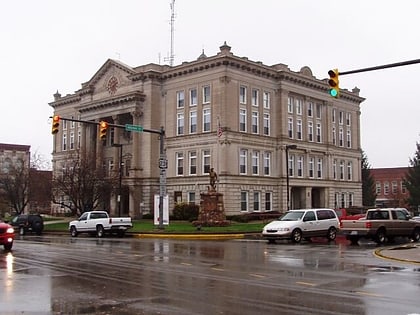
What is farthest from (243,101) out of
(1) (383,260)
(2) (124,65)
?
(1) (383,260)

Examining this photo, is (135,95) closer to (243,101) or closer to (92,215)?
(243,101)

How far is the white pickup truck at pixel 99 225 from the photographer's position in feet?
125

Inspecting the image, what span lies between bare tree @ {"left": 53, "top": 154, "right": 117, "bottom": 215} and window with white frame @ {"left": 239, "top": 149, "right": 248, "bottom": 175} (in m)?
13.4

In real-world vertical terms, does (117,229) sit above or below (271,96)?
below

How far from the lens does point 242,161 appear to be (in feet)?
195

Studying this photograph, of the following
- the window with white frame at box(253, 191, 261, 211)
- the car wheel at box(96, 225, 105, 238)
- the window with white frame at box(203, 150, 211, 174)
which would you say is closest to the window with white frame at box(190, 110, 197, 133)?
the window with white frame at box(203, 150, 211, 174)

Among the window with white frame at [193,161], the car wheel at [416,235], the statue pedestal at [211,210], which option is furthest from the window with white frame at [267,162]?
the car wheel at [416,235]

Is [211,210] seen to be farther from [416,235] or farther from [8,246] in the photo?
[8,246]

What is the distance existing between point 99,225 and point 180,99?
88.6 feet

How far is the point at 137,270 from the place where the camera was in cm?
1548

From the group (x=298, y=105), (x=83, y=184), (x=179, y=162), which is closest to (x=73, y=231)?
(x=83, y=184)

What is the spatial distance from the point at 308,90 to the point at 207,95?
48.5 feet

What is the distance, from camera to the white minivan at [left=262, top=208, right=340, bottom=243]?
2847cm

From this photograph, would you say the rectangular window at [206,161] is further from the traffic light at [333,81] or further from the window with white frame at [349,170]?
the traffic light at [333,81]
